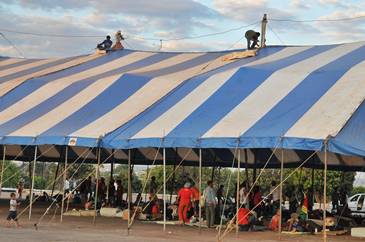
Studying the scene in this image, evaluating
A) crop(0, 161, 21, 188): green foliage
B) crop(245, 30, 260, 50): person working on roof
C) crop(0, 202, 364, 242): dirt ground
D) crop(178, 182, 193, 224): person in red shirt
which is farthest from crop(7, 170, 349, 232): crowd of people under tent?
crop(0, 161, 21, 188): green foliage

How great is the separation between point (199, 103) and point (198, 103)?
3 cm

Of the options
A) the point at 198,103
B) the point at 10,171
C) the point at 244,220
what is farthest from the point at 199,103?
the point at 10,171

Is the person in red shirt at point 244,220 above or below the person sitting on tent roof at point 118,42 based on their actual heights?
below

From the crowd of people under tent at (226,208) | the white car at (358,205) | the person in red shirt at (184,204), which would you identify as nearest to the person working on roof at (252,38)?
the crowd of people under tent at (226,208)

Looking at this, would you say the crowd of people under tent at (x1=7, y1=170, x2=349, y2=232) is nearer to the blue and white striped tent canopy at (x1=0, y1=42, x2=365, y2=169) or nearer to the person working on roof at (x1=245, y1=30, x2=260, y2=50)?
the blue and white striped tent canopy at (x1=0, y1=42, x2=365, y2=169)

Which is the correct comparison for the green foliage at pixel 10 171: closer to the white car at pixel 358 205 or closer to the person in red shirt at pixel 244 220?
the white car at pixel 358 205

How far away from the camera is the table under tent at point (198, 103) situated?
47.2 feet

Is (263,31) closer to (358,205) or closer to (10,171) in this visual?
(358,205)

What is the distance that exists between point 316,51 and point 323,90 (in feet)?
13.5

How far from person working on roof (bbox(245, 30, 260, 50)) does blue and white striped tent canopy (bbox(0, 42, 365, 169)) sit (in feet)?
1.36

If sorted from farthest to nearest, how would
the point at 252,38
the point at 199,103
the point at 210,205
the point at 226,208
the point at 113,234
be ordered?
1. the point at 252,38
2. the point at 226,208
3. the point at 210,205
4. the point at 199,103
5. the point at 113,234

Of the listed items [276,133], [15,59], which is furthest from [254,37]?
[15,59]

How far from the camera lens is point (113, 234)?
15070 mm

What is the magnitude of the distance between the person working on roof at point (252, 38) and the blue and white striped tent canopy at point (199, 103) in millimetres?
416
